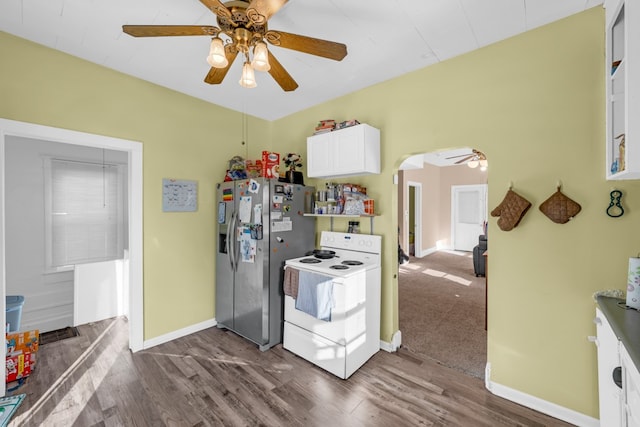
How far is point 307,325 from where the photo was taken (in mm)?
2531

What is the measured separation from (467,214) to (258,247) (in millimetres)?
7064

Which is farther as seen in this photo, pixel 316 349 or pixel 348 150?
pixel 348 150

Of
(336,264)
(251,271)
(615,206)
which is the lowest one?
(251,271)

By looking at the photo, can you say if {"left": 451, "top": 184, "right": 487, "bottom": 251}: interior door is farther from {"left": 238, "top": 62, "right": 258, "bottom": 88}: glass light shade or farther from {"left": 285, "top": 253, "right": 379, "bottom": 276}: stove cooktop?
{"left": 238, "top": 62, "right": 258, "bottom": 88}: glass light shade

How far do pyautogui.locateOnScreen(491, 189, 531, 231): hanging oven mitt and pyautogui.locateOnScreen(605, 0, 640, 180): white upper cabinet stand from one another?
18.5 inches

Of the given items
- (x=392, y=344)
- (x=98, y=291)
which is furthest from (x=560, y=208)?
(x=98, y=291)

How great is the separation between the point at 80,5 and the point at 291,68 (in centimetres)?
149

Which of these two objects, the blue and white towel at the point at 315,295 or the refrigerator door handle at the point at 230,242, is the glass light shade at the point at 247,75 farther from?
the refrigerator door handle at the point at 230,242

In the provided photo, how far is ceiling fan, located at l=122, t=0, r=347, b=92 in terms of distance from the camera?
134 cm

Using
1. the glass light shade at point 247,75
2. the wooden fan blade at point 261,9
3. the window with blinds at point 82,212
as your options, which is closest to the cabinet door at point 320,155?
the glass light shade at point 247,75

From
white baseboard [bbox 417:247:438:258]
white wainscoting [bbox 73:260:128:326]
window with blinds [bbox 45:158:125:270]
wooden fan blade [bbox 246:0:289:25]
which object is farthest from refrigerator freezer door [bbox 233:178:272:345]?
white baseboard [bbox 417:247:438:258]

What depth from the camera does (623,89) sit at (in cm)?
148

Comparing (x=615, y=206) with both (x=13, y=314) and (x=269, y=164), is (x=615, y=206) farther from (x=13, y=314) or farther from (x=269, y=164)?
(x=13, y=314)

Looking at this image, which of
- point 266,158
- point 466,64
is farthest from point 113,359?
point 466,64
